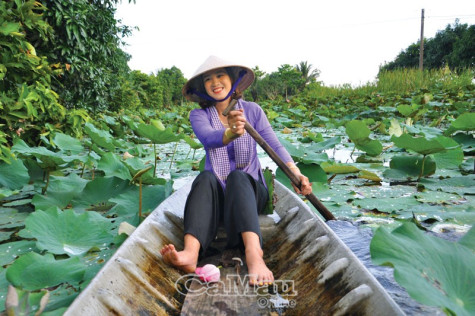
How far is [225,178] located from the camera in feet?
5.67

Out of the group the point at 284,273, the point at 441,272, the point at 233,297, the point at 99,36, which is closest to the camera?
the point at 441,272

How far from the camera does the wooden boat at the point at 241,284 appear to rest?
0.97m

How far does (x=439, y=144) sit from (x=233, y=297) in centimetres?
143

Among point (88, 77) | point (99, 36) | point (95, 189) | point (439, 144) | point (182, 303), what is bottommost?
point (182, 303)

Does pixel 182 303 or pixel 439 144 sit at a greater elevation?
pixel 439 144

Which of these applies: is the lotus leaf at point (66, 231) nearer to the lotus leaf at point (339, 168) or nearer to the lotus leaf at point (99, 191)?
the lotus leaf at point (99, 191)

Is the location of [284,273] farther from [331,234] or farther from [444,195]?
[444,195]

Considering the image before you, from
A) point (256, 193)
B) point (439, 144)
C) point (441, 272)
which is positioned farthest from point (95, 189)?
point (439, 144)

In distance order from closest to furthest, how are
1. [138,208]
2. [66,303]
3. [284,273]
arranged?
[66,303]
[284,273]
[138,208]

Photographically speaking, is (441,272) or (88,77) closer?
(441,272)

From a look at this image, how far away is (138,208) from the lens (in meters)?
1.84

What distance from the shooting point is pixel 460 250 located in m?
0.86

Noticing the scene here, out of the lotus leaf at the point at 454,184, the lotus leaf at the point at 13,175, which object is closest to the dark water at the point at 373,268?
the lotus leaf at the point at 454,184

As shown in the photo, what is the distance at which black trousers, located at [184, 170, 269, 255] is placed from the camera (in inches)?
57.2
